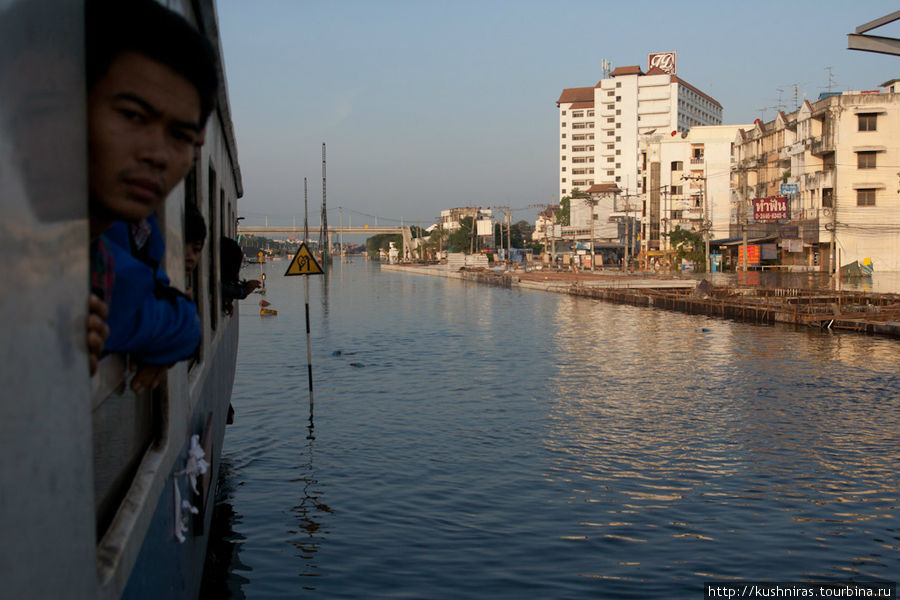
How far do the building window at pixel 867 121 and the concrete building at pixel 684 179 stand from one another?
24.6m

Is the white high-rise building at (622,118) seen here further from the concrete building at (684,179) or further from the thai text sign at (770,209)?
the thai text sign at (770,209)

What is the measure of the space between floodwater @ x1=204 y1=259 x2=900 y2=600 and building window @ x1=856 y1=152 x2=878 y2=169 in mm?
33338

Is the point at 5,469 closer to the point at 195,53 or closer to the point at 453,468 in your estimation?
the point at 195,53

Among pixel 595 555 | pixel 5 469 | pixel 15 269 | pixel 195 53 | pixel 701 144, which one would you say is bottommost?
pixel 595 555

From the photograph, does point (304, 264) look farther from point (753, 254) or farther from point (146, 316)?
point (753, 254)

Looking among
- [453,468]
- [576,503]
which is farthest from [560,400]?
[576,503]

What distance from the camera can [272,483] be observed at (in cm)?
1041

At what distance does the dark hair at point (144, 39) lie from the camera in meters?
1.66

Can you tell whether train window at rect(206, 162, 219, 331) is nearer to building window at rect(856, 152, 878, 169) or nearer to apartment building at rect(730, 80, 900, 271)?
apartment building at rect(730, 80, 900, 271)

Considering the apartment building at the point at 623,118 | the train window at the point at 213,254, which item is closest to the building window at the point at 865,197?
the train window at the point at 213,254

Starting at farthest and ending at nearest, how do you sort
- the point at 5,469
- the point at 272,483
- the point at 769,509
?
the point at 272,483, the point at 769,509, the point at 5,469

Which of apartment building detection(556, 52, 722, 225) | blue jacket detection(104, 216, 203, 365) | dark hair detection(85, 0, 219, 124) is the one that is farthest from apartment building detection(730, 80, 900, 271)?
apartment building detection(556, 52, 722, 225)

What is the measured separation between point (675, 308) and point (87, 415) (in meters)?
40.2

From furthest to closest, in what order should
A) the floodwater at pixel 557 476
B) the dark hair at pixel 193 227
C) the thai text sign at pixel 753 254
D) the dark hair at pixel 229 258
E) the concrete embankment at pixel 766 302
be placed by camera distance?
the thai text sign at pixel 753 254 → the concrete embankment at pixel 766 302 → the dark hair at pixel 229 258 → the floodwater at pixel 557 476 → the dark hair at pixel 193 227
